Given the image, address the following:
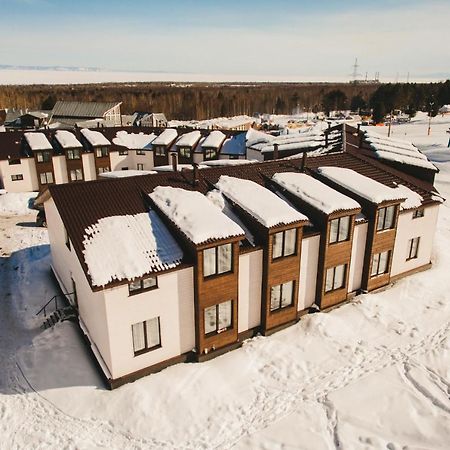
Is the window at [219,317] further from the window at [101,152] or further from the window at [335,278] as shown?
the window at [101,152]

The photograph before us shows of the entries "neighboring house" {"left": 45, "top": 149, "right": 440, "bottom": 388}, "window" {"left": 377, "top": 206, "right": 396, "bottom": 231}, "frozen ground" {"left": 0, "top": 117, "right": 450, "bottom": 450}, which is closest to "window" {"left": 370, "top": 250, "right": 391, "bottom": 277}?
"neighboring house" {"left": 45, "top": 149, "right": 440, "bottom": 388}

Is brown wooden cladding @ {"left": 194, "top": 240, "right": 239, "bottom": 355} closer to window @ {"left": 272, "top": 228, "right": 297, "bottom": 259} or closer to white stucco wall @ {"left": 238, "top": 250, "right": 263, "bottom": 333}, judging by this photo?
white stucco wall @ {"left": 238, "top": 250, "right": 263, "bottom": 333}

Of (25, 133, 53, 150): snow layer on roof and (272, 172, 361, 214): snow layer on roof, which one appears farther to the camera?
(25, 133, 53, 150): snow layer on roof

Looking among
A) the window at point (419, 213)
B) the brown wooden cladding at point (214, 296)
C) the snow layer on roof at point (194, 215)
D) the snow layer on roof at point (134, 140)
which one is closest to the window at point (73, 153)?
the snow layer on roof at point (134, 140)

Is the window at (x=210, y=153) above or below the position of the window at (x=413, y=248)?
above

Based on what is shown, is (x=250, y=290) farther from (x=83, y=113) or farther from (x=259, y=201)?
(x=83, y=113)
